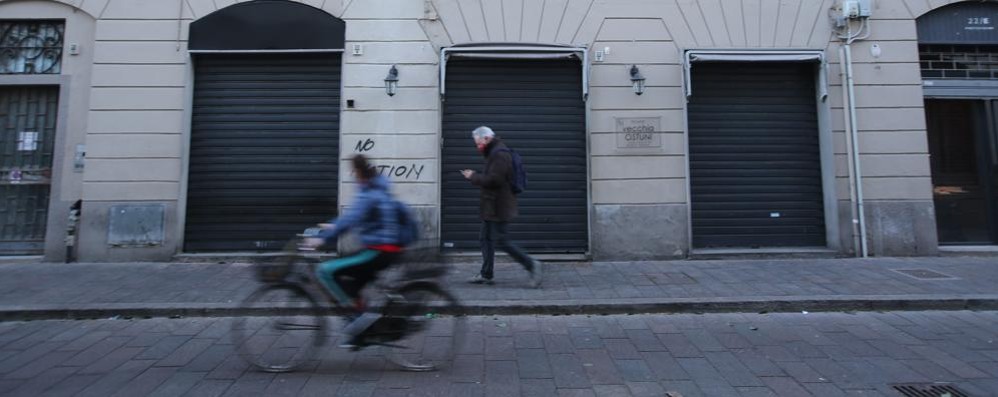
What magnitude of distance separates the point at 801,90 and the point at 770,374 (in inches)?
271

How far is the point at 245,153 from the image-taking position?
9305 mm

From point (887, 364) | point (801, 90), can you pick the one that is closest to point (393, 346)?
point (887, 364)

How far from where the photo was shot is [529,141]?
9320 mm

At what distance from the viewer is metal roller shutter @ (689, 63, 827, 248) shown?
942 cm

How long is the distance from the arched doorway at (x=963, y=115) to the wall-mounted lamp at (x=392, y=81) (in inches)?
345

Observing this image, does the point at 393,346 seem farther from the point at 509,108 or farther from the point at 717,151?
the point at 717,151

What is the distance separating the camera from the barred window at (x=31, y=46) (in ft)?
30.4

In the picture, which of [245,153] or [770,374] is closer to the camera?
[770,374]

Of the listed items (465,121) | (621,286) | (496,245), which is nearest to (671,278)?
(621,286)

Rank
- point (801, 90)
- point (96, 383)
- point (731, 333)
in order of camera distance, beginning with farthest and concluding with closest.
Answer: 1. point (801, 90)
2. point (731, 333)
3. point (96, 383)

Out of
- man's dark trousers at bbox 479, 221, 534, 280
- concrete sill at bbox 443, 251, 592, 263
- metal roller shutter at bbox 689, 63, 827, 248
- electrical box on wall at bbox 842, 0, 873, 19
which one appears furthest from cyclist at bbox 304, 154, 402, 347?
electrical box on wall at bbox 842, 0, 873, 19

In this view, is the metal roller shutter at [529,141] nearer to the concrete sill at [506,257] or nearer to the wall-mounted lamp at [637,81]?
the concrete sill at [506,257]

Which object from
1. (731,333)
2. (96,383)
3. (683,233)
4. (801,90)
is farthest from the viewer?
(801,90)

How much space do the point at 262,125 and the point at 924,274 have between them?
9.99 metres
